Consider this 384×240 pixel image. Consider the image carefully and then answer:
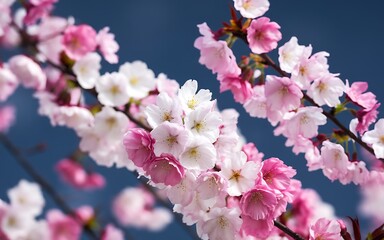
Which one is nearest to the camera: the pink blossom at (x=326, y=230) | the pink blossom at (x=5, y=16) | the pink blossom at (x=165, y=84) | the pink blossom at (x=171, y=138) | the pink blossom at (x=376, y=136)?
the pink blossom at (x=171, y=138)

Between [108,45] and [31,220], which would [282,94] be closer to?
[108,45]

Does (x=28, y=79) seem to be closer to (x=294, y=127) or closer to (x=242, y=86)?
A: (x=242, y=86)

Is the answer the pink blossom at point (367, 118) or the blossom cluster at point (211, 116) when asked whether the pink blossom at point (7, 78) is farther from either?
the pink blossom at point (367, 118)

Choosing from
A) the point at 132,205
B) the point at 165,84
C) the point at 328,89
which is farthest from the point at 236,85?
the point at 132,205

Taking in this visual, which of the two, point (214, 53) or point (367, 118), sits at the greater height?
point (214, 53)

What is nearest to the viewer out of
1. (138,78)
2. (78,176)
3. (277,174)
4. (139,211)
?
(277,174)

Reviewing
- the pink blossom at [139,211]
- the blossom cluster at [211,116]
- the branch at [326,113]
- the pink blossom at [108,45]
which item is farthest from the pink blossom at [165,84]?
the pink blossom at [139,211]

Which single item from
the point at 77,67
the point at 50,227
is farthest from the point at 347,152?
the point at 50,227
